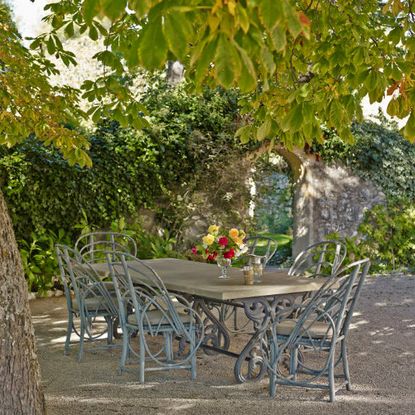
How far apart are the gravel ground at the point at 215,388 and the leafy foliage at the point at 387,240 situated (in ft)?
13.5

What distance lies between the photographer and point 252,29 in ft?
4.78

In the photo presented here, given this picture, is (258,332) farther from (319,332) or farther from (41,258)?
(41,258)

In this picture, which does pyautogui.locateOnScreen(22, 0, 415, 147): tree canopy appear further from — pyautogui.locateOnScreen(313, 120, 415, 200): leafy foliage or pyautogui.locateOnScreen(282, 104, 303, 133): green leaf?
pyautogui.locateOnScreen(313, 120, 415, 200): leafy foliage

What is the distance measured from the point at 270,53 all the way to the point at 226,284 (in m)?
2.82

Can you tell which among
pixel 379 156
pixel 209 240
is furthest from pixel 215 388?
Result: pixel 379 156

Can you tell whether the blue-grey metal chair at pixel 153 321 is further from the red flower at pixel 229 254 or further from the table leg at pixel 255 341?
the red flower at pixel 229 254

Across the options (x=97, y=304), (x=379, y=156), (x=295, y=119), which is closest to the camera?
(x=295, y=119)

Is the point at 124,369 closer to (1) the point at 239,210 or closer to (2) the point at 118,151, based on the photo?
(2) the point at 118,151

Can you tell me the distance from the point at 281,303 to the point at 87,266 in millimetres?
1532

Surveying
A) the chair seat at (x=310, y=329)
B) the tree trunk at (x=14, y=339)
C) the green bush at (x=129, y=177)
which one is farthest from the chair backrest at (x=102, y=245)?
the tree trunk at (x=14, y=339)

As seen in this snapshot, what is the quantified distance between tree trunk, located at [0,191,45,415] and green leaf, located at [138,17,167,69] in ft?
5.96

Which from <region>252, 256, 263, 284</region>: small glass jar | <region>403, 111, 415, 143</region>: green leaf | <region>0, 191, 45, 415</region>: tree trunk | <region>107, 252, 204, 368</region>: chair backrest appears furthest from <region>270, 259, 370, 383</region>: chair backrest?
<region>0, 191, 45, 415</region>: tree trunk

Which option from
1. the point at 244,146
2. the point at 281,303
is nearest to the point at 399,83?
the point at 281,303

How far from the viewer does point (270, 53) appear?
1501 millimetres
